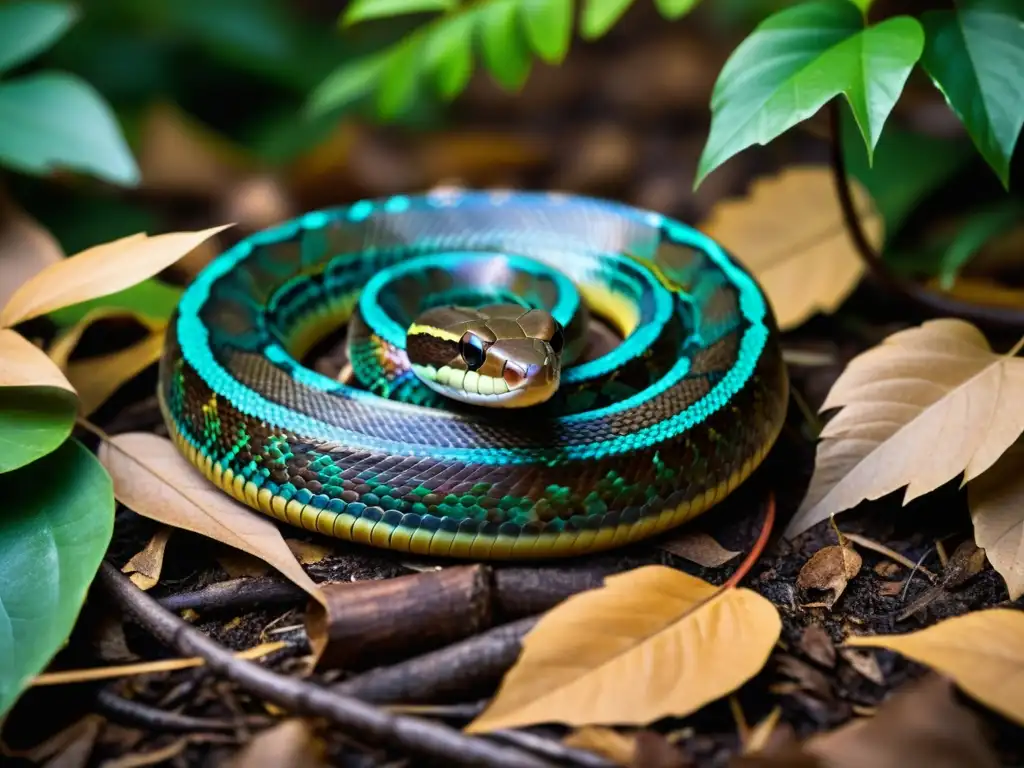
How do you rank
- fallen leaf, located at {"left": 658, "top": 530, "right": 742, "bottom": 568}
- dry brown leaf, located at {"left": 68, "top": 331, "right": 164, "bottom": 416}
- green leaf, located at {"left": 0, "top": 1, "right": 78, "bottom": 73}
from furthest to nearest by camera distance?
green leaf, located at {"left": 0, "top": 1, "right": 78, "bottom": 73} < dry brown leaf, located at {"left": 68, "top": 331, "right": 164, "bottom": 416} < fallen leaf, located at {"left": 658, "top": 530, "right": 742, "bottom": 568}

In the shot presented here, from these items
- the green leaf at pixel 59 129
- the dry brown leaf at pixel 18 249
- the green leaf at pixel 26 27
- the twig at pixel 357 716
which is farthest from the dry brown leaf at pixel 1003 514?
the green leaf at pixel 26 27

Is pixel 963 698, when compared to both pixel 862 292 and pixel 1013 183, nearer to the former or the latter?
pixel 862 292

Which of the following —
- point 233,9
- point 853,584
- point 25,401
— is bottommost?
point 853,584

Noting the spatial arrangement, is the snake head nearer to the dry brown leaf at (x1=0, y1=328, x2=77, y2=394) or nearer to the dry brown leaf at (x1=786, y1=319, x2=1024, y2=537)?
the dry brown leaf at (x1=786, y1=319, x2=1024, y2=537)

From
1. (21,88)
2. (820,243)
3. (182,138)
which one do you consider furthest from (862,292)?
(182,138)

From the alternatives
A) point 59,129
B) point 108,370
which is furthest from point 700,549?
point 59,129

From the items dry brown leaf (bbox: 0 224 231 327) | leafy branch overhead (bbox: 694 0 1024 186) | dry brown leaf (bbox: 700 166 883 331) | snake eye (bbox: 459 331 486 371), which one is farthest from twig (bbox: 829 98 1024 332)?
dry brown leaf (bbox: 0 224 231 327)
